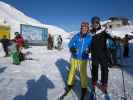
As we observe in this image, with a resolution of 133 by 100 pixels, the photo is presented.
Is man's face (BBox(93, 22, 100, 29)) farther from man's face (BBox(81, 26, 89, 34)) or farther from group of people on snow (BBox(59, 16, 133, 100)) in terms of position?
man's face (BBox(81, 26, 89, 34))

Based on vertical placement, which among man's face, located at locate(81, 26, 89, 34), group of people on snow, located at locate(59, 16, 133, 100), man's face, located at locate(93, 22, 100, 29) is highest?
man's face, located at locate(93, 22, 100, 29)

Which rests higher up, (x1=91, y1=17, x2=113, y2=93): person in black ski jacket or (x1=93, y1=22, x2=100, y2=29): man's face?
(x1=93, y1=22, x2=100, y2=29): man's face

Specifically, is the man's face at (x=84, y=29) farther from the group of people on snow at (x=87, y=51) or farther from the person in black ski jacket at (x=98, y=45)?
the person in black ski jacket at (x=98, y=45)

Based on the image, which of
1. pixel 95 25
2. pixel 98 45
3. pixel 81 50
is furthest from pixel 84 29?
pixel 98 45

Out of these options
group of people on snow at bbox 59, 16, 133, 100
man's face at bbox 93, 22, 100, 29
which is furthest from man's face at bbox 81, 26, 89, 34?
man's face at bbox 93, 22, 100, 29

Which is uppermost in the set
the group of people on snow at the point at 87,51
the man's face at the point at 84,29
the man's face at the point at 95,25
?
the man's face at the point at 95,25

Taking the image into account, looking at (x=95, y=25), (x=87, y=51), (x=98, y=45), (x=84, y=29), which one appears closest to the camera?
(x=84, y=29)

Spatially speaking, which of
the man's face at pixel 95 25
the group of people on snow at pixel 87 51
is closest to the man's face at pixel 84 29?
the group of people on snow at pixel 87 51

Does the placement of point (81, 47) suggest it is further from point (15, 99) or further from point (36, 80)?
point (36, 80)

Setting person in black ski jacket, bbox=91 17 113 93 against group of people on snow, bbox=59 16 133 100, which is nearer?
group of people on snow, bbox=59 16 133 100

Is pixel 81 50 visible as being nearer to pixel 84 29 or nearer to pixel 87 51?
pixel 87 51

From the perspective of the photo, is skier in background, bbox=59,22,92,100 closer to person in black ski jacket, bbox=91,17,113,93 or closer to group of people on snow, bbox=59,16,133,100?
group of people on snow, bbox=59,16,133,100

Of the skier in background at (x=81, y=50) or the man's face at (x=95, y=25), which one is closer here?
the skier in background at (x=81, y=50)

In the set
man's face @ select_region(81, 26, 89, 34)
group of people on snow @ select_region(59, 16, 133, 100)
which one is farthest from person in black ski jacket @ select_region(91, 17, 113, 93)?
man's face @ select_region(81, 26, 89, 34)
